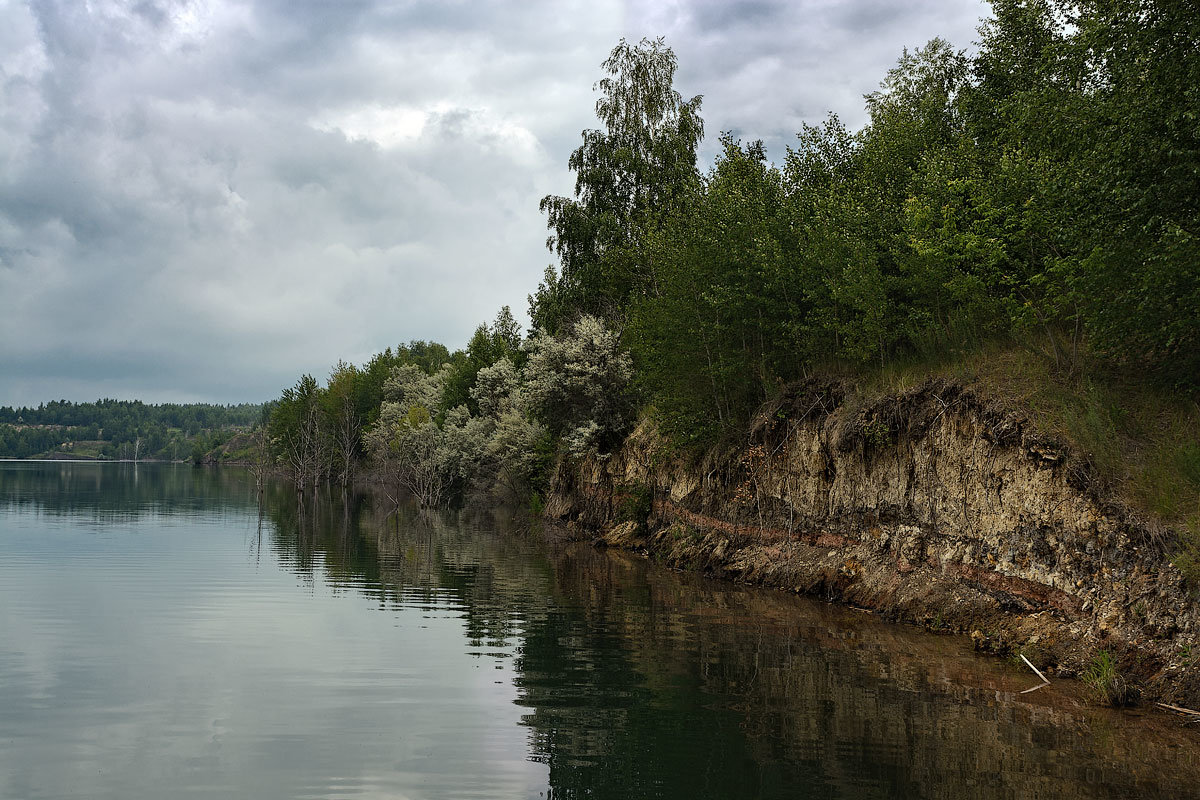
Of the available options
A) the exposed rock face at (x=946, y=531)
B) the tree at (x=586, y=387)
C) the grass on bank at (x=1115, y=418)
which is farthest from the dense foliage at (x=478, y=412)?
the grass on bank at (x=1115, y=418)

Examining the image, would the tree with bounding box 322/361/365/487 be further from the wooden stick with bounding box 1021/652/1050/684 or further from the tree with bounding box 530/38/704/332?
the wooden stick with bounding box 1021/652/1050/684

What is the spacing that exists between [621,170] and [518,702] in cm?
4600

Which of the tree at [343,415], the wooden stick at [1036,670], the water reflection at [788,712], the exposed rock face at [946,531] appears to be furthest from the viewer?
the tree at [343,415]

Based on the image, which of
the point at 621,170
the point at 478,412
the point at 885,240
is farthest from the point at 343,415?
the point at 885,240

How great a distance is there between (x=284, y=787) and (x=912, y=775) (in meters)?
9.07

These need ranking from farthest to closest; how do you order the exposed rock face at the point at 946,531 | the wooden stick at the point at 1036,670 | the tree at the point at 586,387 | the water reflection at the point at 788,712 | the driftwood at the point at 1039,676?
the tree at the point at 586,387, the wooden stick at the point at 1036,670, the exposed rock face at the point at 946,531, the driftwood at the point at 1039,676, the water reflection at the point at 788,712

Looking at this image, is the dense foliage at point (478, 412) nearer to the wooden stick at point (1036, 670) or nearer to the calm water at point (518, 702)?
the calm water at point (518, 702)

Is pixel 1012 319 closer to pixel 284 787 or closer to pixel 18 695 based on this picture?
pixel 284 787

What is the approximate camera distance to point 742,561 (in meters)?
33.7

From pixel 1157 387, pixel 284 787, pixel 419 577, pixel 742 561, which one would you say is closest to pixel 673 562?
pixel 742 561

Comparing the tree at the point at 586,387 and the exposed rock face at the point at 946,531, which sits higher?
the tree at the point at 586,387

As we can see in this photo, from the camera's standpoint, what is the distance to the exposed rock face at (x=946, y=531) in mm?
17422

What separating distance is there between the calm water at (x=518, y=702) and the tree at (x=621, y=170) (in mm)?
29391

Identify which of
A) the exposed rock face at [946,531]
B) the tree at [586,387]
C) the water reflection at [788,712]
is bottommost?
the water reflection at [788,712]
